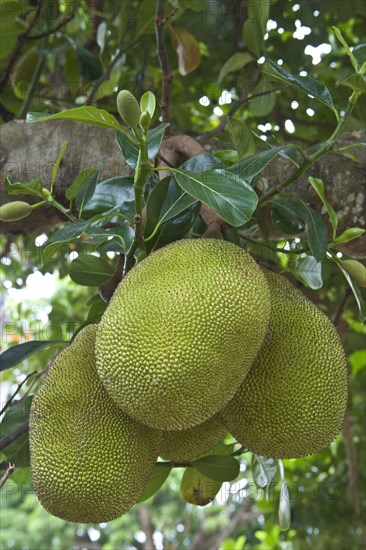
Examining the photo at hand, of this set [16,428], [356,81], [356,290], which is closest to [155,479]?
[16,428]

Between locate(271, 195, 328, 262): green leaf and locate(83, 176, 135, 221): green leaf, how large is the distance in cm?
20

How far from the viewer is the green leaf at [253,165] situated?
0.84m

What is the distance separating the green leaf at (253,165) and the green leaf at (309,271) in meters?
0.20

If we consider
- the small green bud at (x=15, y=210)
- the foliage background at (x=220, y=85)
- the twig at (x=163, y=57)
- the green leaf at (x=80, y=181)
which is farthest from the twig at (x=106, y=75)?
the small green bud at (x=15, y=210)

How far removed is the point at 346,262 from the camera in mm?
924

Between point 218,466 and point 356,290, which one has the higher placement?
point 356,290

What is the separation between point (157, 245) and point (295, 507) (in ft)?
4.80

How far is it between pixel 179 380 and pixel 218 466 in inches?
13.2

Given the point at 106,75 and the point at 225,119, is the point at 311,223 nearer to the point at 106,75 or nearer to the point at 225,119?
the point at 225,119

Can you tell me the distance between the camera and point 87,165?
1321mm

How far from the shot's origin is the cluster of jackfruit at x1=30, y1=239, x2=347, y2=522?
74 cm

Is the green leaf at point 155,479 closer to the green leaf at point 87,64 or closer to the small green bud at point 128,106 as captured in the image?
the small green bud at point 128,106

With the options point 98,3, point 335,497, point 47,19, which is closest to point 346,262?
point 47,19

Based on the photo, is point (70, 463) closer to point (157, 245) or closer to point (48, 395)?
point (48, 395)
